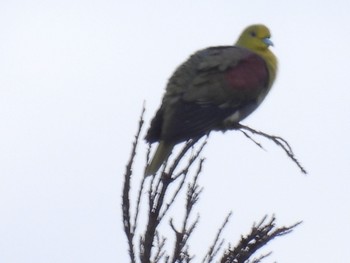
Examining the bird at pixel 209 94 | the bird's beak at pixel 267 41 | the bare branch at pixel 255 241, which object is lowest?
the bare branch at pixel 255 241

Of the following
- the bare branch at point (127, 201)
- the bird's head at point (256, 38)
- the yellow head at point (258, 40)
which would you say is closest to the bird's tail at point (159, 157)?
the bare branch at point (127, 201)

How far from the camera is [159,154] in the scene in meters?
4.71

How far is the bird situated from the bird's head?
1.09ft

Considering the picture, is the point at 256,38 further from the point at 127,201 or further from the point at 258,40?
the point at 127,201

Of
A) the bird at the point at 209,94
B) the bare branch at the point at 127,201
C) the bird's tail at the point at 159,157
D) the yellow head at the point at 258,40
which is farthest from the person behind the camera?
the yellow head at the point at 258,40

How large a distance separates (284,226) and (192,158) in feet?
1.77

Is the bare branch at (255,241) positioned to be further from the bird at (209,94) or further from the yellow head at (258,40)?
the yellow head at (258,40)

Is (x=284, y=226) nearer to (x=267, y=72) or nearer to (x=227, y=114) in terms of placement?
(x=227, y=114)

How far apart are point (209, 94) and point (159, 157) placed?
1.19 meters

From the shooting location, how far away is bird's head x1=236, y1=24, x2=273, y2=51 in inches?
277

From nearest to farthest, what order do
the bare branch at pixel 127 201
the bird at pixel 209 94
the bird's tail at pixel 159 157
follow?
the bare branch at pixel 127 201 → the bird's tail at pixel 159 157 → the bird at pixel 209 94

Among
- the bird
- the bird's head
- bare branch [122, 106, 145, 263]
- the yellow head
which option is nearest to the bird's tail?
the bird

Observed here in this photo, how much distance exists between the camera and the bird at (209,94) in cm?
502

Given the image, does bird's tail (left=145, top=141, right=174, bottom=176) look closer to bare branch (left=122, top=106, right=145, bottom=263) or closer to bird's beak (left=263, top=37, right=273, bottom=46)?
bare branch (left=122, top=106, right=145, bottom=263)
